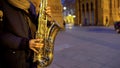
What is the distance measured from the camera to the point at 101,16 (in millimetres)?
40625

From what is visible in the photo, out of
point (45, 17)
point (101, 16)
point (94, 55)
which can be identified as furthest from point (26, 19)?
point (101, 16)

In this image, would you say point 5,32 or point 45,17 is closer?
point 5,32

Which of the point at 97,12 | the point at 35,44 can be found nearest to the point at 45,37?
the point at 35,44

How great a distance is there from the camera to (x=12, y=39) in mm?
2170

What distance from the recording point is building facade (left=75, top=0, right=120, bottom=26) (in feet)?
134

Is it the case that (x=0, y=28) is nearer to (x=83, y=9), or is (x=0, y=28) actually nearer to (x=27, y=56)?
(x=27, y=56)

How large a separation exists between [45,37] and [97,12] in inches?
1571

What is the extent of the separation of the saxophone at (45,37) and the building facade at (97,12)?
38642mm

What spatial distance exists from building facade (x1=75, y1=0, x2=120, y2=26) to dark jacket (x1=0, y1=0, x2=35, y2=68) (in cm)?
3889

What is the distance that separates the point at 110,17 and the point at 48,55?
135ft

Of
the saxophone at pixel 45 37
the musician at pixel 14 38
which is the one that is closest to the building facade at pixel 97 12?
the saxophone at pixel 45 37

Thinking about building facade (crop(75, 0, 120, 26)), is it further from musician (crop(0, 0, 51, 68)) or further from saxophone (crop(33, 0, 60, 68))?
musician (crop(0, 0, 51, 68))

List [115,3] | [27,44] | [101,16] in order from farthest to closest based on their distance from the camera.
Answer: [115,3], [101,16], [27,44]

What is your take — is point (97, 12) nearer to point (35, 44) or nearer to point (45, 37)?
point (45, 37)
